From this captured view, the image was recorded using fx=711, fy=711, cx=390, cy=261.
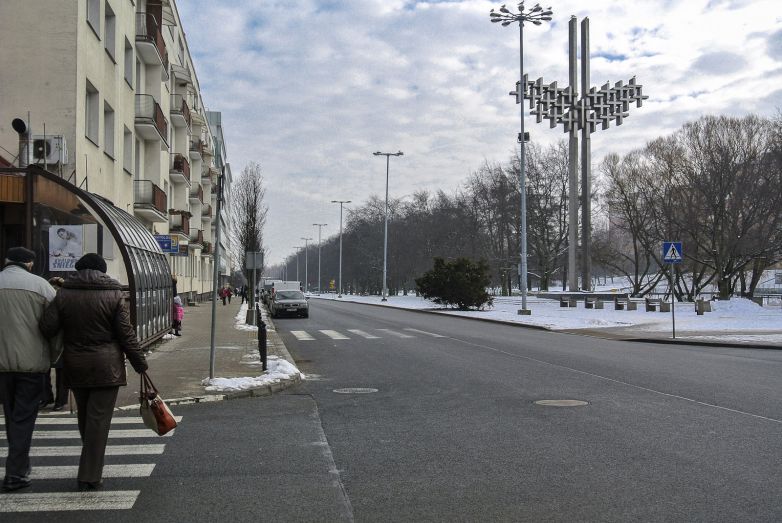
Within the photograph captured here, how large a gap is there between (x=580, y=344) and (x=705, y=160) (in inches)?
1162

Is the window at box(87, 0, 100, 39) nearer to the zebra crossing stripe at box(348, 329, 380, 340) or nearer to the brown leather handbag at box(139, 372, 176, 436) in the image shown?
the zebra crossing stripe at box(348, 329, 380, 340)

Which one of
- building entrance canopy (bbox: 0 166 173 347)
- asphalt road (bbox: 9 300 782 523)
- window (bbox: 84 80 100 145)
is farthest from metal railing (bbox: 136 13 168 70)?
asphalt road (bbox: 9 300 782 523)

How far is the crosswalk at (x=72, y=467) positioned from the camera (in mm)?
5074

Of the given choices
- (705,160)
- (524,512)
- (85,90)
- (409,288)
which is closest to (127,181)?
(85,90)

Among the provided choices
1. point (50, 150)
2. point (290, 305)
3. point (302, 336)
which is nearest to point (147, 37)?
point (50, 150)

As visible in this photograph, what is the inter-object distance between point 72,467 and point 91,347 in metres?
1.43

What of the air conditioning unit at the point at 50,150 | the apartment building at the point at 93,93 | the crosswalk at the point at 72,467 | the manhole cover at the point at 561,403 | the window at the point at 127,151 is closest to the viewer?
the crosswalk at the point at 72,467

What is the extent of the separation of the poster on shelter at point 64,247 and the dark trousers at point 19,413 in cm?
686

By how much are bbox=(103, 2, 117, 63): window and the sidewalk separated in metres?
9.47

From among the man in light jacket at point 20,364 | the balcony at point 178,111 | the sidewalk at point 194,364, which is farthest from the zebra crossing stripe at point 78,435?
the balcony at point 178,111

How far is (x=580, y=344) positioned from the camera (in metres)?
19.7

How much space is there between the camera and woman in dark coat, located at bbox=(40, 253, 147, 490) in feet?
17.7

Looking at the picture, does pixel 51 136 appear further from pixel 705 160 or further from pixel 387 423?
pixel 705 160

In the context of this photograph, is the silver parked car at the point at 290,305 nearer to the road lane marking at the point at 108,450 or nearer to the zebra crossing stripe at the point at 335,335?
the zebra crossing stripe at the point at 335,335
